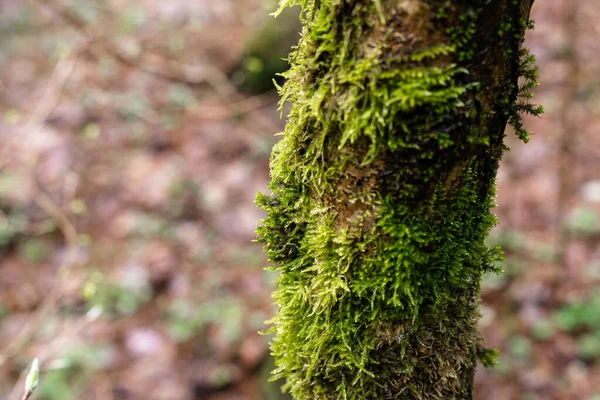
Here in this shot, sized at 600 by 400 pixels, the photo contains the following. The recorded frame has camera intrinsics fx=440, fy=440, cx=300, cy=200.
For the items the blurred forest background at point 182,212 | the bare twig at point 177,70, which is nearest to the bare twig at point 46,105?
the blurred forest background at point 182,212

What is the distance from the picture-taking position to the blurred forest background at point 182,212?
3.91 m

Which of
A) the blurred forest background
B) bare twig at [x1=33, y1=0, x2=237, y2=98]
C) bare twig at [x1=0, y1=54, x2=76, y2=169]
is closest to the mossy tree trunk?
the blurred forest background

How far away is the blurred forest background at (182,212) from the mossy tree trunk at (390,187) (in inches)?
106

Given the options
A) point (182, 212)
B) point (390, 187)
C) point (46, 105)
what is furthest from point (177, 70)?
point (390, 187)

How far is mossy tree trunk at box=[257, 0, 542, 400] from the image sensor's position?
85 cm

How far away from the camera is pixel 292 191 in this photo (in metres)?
1.12

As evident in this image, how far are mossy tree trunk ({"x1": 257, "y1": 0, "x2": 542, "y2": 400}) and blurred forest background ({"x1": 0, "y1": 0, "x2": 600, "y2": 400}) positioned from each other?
270cm

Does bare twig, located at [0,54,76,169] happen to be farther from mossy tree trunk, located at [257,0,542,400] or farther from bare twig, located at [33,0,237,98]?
mossy tree trunk, located at [257,0,542,400]

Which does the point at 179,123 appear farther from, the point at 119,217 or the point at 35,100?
the point at 35,100

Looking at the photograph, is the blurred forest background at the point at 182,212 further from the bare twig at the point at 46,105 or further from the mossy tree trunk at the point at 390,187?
the mossy tree trunk at the point at 390,187

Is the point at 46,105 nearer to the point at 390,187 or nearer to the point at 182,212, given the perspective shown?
the point at 182,212

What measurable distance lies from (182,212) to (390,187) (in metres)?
4.47

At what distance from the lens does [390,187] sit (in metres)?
0.94

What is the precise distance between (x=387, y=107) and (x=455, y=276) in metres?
0.45
